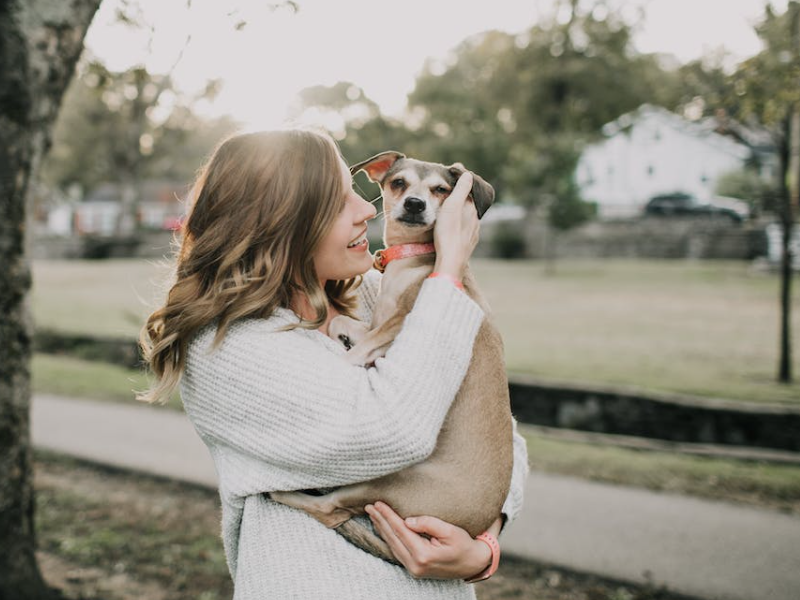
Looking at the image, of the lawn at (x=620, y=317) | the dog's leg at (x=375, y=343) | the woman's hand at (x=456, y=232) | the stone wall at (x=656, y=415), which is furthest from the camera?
the lawn at (x=620, y=317)

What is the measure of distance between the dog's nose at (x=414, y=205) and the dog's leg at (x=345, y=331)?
652 millimetres

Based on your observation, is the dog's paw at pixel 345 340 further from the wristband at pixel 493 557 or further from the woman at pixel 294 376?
the wristband at pixel 493 557

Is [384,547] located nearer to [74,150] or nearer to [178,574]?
[178,574]

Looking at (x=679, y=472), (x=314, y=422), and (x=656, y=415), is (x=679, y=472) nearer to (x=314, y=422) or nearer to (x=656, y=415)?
(x=656, y=415)

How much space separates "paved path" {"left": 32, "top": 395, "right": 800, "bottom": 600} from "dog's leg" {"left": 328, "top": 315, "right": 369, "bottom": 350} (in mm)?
3162

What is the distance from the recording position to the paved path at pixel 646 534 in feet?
15.5

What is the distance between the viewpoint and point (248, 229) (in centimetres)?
201

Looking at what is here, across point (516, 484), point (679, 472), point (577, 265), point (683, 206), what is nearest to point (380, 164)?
point (516, 484)

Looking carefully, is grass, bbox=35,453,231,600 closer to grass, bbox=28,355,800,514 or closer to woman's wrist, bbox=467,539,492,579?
grass, bbox=28,355,800,514

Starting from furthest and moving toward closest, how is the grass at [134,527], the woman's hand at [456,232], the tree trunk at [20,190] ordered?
the grass at [134,527]
the tree trunk at [20,190]
the woman's hand at [456,232]

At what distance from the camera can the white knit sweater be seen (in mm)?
1820

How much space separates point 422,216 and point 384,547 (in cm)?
152

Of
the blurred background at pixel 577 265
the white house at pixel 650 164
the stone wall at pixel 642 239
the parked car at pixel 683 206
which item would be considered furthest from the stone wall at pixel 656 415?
the white house at pixel 650 164

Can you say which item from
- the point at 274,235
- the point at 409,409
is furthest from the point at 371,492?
the point at 274,235
